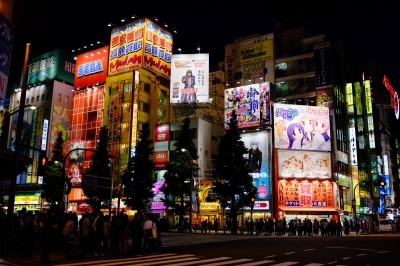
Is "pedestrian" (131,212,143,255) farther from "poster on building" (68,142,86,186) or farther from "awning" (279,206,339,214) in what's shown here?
"poster on building" (68,142,86,186)

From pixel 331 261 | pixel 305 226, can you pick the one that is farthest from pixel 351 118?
pixel 331 261

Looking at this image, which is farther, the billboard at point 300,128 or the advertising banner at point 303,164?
the billboard at point 300,128

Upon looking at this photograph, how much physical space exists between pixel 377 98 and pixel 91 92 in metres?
69.5

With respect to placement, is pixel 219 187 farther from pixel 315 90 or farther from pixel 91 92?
pixel 91 92

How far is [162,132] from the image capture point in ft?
174

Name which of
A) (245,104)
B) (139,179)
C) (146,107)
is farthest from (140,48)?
(139,179)

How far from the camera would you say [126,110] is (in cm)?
5744

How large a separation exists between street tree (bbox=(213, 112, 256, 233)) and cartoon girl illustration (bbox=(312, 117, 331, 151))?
1326 cm

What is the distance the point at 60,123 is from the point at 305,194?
4375cm

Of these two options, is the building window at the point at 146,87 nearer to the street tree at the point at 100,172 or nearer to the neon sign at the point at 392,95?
the street tree at the point at 100,172

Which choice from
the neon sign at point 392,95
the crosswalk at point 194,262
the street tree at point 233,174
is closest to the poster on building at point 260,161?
the street tree at point 233,174

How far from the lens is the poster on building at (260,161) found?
147 feet

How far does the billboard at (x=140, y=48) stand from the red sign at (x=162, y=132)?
11.3 meters

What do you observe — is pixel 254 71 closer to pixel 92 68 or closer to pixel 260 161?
pixel 260 161
